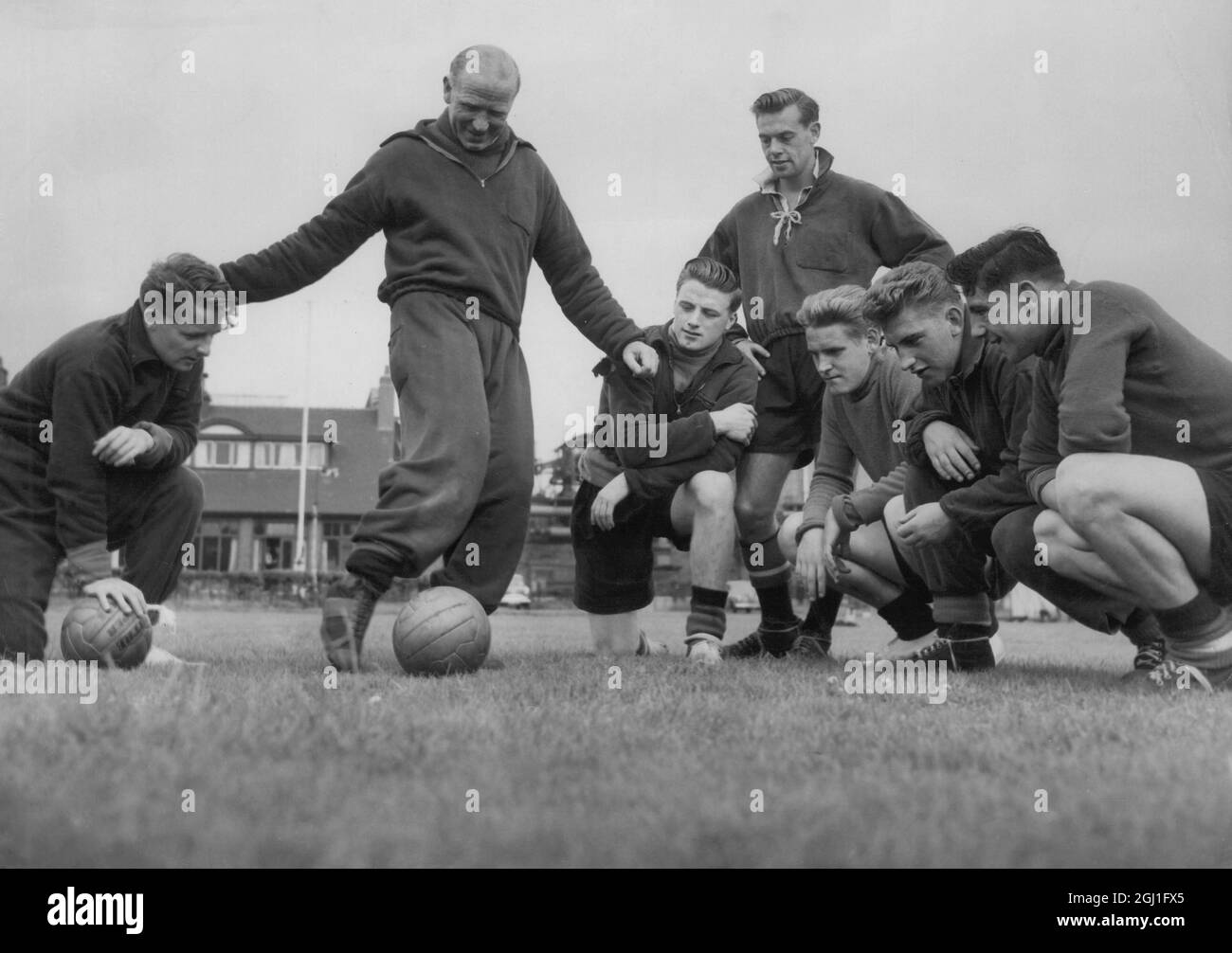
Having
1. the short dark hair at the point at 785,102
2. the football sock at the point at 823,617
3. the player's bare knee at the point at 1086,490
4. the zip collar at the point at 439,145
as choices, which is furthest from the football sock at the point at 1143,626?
the zip collar at the point at 439,145

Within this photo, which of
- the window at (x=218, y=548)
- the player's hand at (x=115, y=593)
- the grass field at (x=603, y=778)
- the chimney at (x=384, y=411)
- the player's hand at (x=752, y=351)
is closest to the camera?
the grass field at (x=603, y=778)

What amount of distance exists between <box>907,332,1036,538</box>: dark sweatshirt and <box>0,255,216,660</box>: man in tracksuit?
2.70 m

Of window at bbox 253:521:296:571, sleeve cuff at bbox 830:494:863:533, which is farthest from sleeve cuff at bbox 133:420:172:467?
window at bbox 253:521:296:571

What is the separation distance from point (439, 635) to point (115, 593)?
3.86ft

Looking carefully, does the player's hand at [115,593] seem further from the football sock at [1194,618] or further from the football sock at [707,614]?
the football sock at [1194,618]

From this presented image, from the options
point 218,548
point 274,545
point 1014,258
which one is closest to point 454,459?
point 1014,258

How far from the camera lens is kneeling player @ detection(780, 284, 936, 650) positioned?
16.6 ft

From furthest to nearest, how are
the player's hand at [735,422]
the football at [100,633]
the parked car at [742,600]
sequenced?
the parked car at [742,600], the player's hand at [735,422], the football at [100,633]

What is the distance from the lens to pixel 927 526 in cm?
458

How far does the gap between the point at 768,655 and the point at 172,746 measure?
10.8 feet

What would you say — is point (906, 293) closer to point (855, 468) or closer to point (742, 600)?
point (855, 468)

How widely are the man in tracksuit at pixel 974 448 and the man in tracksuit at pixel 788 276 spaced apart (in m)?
0.81

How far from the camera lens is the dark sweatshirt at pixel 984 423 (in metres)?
4.41
